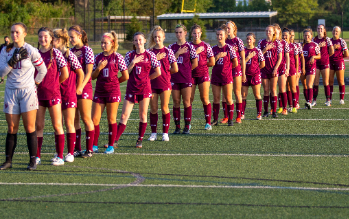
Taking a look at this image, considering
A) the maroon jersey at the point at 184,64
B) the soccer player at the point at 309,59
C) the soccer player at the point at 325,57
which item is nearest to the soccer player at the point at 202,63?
the maroon jersey at the point at 184,64

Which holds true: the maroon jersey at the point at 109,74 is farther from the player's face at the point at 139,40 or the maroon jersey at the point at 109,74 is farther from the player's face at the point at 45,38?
the player's face at the point at 45,38

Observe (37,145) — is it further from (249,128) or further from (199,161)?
(249,128)

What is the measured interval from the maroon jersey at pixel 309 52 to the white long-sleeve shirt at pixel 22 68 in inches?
323

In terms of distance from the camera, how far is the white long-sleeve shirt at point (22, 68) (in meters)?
5.97

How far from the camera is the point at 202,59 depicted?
9383 millimetres

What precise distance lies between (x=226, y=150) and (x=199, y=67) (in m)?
2.25

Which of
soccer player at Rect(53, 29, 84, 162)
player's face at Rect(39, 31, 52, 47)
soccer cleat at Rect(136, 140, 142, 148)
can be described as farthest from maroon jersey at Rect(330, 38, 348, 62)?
player's face at Rect(39, 31, 52, 47)

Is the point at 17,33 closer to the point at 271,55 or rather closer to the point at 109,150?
the point at 109,150

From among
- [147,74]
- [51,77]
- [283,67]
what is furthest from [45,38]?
[283,67]

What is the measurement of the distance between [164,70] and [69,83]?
205cm

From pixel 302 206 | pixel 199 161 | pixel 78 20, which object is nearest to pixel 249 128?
pixel 199 161

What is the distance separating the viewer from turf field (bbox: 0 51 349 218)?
477cm

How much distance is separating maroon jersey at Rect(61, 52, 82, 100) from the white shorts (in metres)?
0.58

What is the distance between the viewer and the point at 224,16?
53.3m
